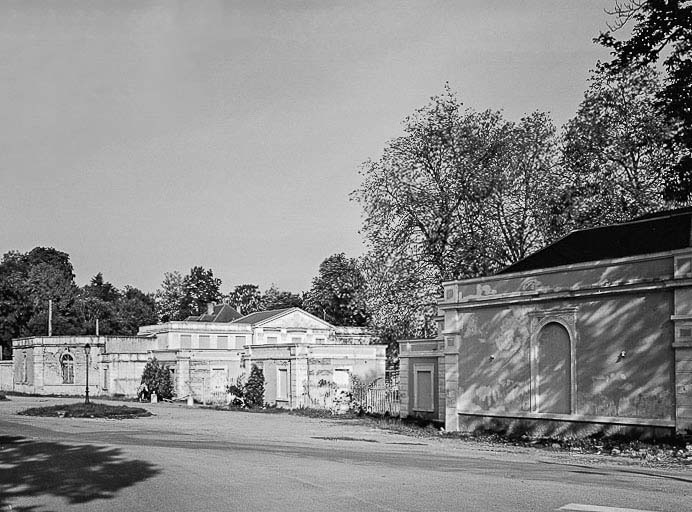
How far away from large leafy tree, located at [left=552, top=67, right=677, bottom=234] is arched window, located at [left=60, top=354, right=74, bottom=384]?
36603 millimetres

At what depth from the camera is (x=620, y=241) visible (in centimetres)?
2547

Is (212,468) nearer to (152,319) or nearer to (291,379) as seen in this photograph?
(291,379)

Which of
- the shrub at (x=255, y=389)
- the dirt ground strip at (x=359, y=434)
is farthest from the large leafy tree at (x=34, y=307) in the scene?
the dirt ground strip at (x=359, y=434)

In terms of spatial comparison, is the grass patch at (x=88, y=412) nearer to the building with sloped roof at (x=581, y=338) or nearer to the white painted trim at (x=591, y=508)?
Result: the building with sloped roof at (x=581, y=338)

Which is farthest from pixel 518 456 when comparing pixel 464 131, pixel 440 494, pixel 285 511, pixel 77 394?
pixel 77 394

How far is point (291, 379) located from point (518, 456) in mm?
21474

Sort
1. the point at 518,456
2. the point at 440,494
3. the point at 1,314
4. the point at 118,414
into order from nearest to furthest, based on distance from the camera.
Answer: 1. the point at 440,494
2. the point at 518,456
3. the point at 118,414
4. the point at 1,314

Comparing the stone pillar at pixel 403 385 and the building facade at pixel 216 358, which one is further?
the building facade at pixel 216 358

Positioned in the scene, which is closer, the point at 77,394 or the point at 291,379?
the point at 291,379

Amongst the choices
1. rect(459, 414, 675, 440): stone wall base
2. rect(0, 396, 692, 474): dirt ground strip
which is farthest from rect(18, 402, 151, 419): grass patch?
rect(459, 414, 675, 440): stone wall base

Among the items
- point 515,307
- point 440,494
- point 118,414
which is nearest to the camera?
point 440,494

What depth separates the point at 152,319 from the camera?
108938mm

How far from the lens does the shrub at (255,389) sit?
139 ft

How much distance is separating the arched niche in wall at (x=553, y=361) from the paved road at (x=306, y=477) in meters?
2.32
